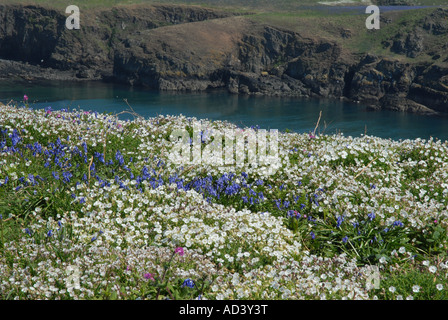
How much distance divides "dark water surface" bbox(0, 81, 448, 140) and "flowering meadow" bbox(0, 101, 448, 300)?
172 ft

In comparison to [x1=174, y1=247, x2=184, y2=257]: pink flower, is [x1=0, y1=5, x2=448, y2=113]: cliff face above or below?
above

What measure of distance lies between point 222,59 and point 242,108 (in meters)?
35.7

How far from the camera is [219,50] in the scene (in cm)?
11712

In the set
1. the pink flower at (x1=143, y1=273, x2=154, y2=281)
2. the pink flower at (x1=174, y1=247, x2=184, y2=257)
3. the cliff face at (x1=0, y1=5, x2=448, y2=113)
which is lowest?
the pink flower at (x1=143, y1=273, x2=154, y2=281)

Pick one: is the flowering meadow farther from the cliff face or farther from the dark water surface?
the cliff face

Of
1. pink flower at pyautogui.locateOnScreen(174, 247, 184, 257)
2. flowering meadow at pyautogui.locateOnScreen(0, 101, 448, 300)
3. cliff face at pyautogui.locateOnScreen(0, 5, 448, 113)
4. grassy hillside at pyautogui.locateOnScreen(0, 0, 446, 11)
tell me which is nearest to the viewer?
flowering meadow at pyautogui.locateOnScreen(0, 101, 448, 300)

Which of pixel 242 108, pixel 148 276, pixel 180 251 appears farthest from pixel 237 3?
pixel 148 276

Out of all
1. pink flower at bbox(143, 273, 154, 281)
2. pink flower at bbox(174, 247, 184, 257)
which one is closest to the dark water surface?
pink flower at bbox(174, 247, 184, 257)

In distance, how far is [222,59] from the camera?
114 m

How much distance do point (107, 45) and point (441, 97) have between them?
96080 millimetres

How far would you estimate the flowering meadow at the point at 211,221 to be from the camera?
4684 millimetres

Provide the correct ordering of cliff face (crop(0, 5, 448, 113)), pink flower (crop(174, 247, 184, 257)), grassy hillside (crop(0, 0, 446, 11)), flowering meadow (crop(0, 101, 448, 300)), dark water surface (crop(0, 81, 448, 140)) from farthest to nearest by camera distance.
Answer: grassy hillside (crop(0, 0, 446, 11)), cliff face (crop(0, 5, 448, 113)), dark water surface (crop(0, 81, 448, 140)), pink flower (crop(174, 247, 184, 257)), flowering meadow (crop(0, 101, 448, 300))

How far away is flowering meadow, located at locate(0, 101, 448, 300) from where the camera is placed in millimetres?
4684

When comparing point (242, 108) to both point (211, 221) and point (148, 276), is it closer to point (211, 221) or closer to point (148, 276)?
point (211, 221)
